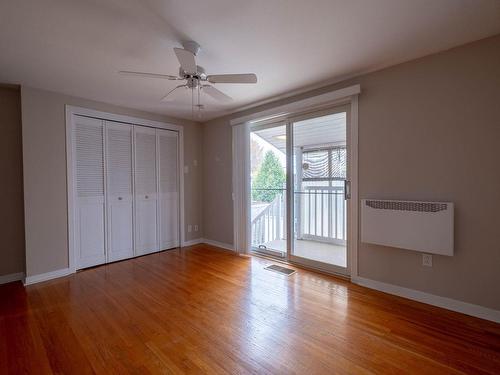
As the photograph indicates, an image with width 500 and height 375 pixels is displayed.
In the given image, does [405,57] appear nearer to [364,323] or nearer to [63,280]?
[364,323]

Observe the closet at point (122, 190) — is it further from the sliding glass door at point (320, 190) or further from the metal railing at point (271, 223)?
the sliding glass door at point (320, 190)

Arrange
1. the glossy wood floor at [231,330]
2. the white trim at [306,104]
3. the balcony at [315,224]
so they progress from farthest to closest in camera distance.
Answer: the balcony at [315,224]
the white trim at [306,104]
the glossy wood floor at [231,330]

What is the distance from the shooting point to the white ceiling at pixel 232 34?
1.74 metres

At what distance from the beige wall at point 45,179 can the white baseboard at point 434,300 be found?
3766 millimetres

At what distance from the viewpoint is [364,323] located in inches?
83.9

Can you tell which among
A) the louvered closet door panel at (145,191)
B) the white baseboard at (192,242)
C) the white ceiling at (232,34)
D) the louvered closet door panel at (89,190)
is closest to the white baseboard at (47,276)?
the louvered closet door panel at (89,190)

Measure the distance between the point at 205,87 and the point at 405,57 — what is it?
6.46 feet

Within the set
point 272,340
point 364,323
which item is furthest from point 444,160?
point 272,340

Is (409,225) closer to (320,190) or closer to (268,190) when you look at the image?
(320,190)

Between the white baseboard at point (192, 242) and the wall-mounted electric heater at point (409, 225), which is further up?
the wall-mounted electric heater at point (409, 225)

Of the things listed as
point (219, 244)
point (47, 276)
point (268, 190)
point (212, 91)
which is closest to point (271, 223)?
point (268, 190)

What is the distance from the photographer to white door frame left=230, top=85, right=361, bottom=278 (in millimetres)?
2912

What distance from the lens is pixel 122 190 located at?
3.95 meters

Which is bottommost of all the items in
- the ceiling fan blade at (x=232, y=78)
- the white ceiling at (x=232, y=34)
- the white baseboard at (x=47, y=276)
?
the white baseboard at (x=47, y=276)
